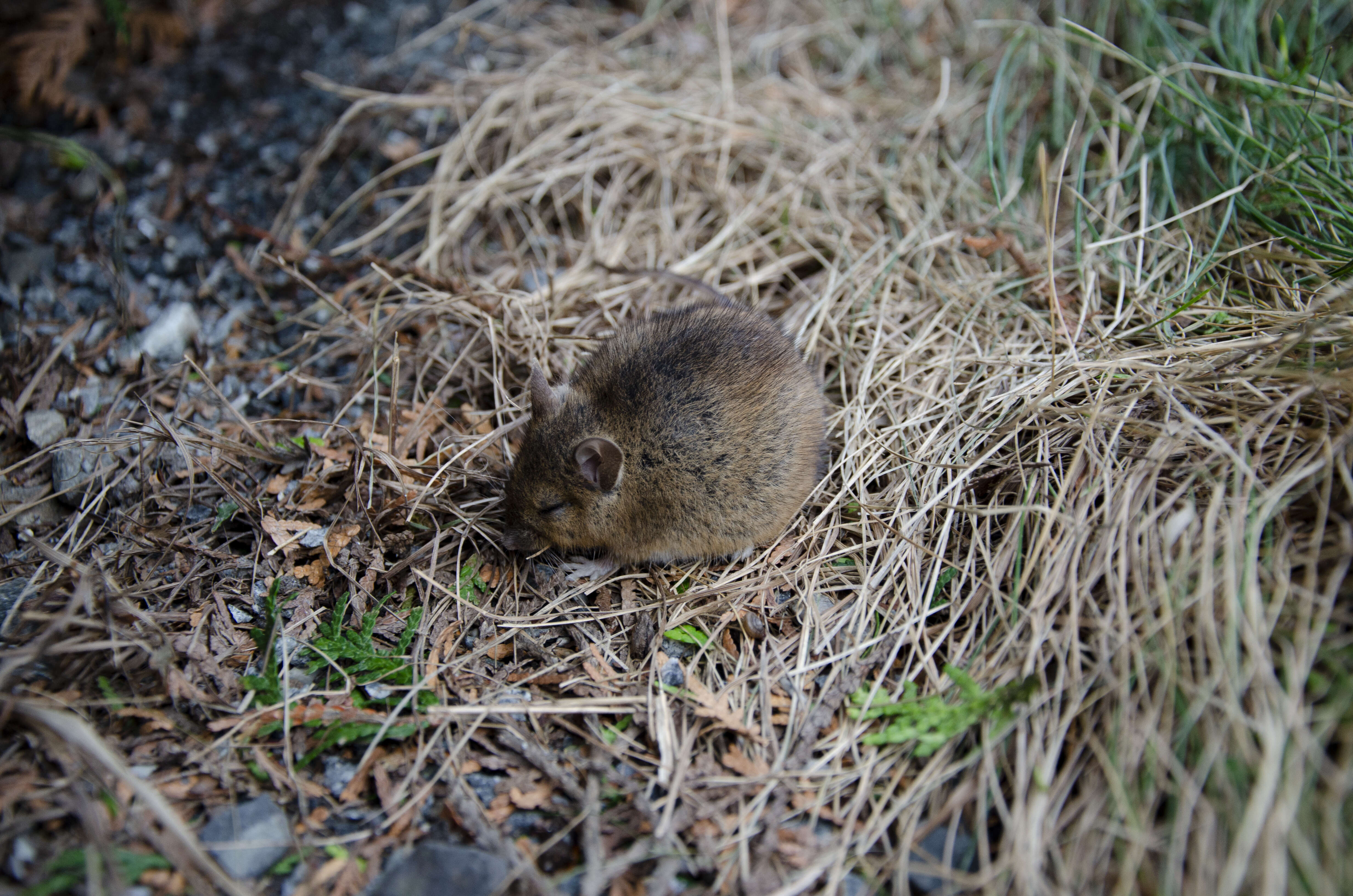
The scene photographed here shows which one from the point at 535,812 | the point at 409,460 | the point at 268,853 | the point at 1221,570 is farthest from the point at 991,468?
the point at 268,853

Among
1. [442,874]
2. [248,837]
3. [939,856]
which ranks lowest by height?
[939,856]

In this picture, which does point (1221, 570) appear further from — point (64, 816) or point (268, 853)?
point (64, 816)

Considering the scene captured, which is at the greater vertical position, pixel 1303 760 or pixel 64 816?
pixel 1303 760

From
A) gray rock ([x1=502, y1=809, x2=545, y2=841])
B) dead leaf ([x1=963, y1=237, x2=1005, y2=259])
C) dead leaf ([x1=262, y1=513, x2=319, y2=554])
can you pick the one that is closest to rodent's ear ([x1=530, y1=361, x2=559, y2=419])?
dead leaf ([x1=262, y1=513, x2=319, y2=554])

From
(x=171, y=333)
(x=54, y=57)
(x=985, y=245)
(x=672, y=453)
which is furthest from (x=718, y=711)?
(x=54, y=57)

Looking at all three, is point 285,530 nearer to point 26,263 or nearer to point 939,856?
point 26,263

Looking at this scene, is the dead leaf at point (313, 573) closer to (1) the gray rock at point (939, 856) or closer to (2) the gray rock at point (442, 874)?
(2) the gray rock at point (442, 874)

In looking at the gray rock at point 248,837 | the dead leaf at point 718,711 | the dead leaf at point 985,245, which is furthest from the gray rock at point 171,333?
the dead leaf at point 985,245
